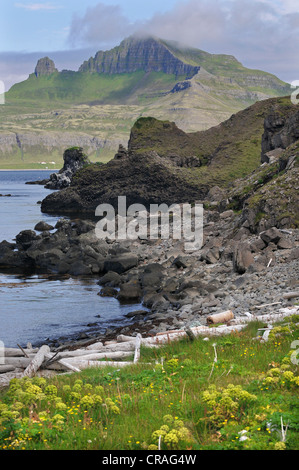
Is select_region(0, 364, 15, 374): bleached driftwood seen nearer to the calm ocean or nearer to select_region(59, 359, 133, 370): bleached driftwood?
select_region(59, 359, 133, 370): bleached driftwood

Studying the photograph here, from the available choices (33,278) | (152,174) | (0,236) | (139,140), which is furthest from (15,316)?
(139,140)

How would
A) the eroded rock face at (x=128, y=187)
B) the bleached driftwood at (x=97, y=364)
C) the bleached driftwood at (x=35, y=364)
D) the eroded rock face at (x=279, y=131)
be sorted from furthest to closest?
the eroded rock face at (x=128, y=187), the eroded rock face at (x=279, y=131), the bleached driftwood at (x=97, y=364), the bleached driftwood at (x=35, y=364)

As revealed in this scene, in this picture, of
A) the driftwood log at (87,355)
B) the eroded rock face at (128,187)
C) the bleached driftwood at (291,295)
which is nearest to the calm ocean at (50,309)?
the bleached driftwood at (291,295)

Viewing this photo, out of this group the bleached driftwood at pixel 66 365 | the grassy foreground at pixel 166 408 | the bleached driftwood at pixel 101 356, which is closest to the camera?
the grassy foreground at pixel 166 408

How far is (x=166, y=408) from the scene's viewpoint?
8.84 metres

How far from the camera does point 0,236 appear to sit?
62844 mm

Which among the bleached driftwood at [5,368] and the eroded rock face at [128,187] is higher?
the eroded rock face at [128,187]

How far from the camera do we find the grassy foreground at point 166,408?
748 centimetres

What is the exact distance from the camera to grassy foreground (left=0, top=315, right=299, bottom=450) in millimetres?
7480

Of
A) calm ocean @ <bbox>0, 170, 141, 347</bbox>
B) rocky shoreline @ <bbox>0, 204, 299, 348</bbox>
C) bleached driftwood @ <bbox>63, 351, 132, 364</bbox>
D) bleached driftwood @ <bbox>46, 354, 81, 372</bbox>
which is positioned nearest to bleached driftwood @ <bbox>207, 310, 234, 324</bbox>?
rocky shoreline @ <bbox>0, 204, 299, 348</bbox>

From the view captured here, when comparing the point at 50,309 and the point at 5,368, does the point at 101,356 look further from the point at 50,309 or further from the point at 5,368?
the point at 50,309

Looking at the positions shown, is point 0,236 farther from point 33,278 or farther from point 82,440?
point 82,440

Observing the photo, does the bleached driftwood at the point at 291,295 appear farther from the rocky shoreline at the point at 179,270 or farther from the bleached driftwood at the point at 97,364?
the bleached driftwood at the point at 97,364

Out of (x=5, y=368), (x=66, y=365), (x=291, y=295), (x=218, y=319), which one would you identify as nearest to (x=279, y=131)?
(x=291, y=295)
